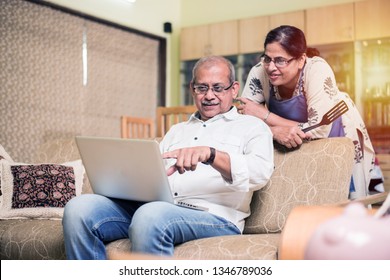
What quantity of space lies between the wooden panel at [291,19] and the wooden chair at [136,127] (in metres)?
1.60

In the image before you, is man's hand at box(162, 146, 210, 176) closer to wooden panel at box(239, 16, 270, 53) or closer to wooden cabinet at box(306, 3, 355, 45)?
wooden cabinet at box(306, 3, 355, 45)

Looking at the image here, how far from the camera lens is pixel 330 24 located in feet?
15.5

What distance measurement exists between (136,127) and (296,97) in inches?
81.8

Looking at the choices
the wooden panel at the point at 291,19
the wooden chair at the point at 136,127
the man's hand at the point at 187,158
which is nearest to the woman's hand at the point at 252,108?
the man's hand at the point at 187,158

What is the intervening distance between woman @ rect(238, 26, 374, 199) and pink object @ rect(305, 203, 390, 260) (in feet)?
3.36

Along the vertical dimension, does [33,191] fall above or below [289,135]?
below

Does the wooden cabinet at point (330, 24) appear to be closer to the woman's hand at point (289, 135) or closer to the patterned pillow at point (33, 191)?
the woman's hand at point (289, 135)

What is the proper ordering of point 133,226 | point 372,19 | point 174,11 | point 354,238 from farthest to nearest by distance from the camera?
Result: point 174,11
point 372,19
point 133,226
point 354,238

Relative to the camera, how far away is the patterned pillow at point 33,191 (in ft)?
7.34

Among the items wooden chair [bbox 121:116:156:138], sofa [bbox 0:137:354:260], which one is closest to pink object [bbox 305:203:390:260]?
sofa [bbox 0:137:354:260]

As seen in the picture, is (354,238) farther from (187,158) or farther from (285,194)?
(285,194)

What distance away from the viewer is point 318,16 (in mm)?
4770

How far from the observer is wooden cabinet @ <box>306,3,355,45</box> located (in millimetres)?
4617

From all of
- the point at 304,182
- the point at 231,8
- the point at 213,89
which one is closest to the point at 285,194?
the point at 304,182
